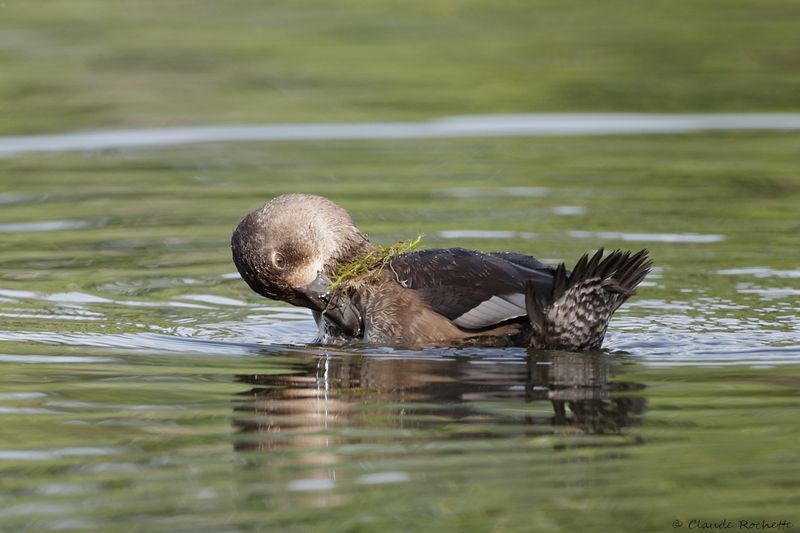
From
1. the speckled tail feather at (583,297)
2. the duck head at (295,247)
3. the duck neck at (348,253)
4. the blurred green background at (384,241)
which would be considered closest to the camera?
the blurred green background at (384,241)

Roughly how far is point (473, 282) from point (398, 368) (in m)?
0.69

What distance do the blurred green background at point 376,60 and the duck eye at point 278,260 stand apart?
7.14m

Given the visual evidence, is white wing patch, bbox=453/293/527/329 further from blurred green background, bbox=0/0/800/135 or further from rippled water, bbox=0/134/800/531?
blurred green background, bbox=0/0/800/135

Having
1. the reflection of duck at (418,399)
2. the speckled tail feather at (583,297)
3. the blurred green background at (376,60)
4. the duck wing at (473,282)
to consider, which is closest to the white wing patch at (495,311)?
the duck wing at (473,282)

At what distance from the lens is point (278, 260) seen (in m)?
8.40

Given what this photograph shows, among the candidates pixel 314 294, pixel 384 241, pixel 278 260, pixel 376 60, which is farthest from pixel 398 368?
pixel 376 60

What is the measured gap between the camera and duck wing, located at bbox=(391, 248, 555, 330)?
26.7 feet

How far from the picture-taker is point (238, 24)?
18844mm

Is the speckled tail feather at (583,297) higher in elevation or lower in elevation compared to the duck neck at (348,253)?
lower

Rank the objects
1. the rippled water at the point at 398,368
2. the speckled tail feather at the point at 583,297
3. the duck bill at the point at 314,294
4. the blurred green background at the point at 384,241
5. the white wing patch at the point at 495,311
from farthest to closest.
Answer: the duck bill at the point at 314,294, the white wing patch at the point at 495,311, the speckled tail feather at the point at 583,297, the blurred green background at the point at 384,241, the rippled water at the point at 398,368

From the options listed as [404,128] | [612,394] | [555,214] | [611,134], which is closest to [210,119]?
[404,128]

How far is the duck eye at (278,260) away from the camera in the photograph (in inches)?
329

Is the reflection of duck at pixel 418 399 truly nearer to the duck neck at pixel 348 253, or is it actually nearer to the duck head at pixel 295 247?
the duck head at pixel 295 247

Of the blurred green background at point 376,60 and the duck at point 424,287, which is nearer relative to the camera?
the duck at point 424,287
